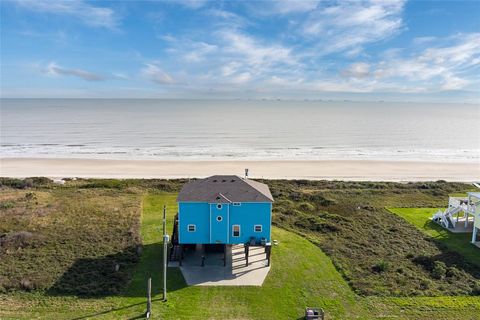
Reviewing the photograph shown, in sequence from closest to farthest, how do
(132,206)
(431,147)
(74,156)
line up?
1. (132,206)
2. (74,156)
3. (431,147)

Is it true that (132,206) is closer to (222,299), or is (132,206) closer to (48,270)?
(48,270)

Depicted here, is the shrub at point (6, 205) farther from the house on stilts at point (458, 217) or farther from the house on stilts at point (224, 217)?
the house on stilts at point (458, 217)

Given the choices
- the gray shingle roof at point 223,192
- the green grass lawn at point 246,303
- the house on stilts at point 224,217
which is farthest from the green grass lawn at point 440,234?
the gray shingle roof at point 223,192

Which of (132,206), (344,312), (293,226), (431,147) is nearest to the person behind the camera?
(344,312)

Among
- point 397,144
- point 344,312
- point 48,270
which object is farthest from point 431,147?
point 48,270

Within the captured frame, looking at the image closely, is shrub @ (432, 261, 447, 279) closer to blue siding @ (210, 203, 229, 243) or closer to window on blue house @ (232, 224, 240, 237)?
window on blue house @ (232, 224, 240, 237)

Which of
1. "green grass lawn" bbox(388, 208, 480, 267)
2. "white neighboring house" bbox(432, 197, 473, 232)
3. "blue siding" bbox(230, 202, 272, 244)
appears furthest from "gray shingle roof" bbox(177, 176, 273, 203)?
"white neighboring house" bbox(432, 197, 473, 232)

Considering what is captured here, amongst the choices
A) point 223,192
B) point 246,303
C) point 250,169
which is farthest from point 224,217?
point 250,169
